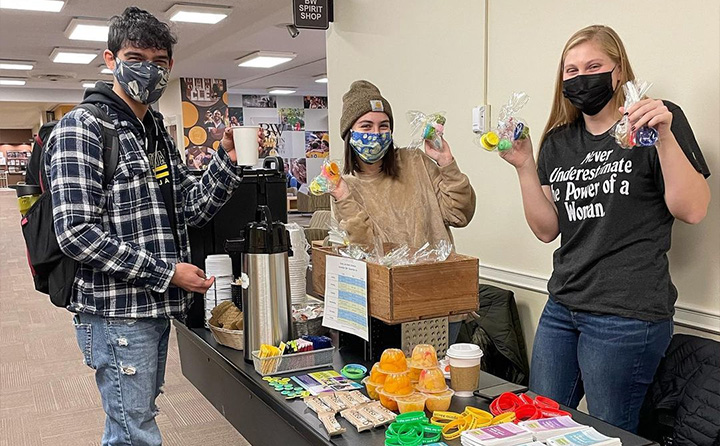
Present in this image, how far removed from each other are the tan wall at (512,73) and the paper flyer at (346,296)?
126cm

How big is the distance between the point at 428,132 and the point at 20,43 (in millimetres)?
7646

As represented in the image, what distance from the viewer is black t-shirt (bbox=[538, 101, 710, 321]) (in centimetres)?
174

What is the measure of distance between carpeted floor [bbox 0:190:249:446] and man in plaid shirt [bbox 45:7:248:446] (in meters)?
1.65

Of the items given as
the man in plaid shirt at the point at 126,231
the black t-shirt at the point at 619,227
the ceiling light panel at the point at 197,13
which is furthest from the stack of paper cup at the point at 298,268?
the ceiling light panel at the point at 197,13

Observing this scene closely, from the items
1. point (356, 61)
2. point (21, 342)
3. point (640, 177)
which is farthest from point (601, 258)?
point (21, 342)

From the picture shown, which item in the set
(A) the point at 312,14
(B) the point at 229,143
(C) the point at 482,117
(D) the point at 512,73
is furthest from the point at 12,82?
(B) the point at 229,143

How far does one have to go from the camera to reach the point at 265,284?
1.77m

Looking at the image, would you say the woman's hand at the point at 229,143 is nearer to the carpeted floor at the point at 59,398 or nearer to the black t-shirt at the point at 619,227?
the black t-shirt at the point at 619,227

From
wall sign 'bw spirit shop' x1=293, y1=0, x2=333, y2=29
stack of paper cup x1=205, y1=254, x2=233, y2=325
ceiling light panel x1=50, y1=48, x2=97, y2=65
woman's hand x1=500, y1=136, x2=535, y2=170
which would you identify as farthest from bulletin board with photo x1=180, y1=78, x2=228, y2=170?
woman's hand x1=500, y1=136, x2=535, y2=170

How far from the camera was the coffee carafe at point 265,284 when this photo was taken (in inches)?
69.8

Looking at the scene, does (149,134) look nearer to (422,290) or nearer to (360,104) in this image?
(360,104)

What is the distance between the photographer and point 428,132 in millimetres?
1986

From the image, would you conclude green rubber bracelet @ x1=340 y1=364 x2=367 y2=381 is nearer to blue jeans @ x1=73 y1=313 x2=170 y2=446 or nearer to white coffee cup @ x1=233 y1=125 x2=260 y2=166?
blue jeans @ x1=73 y1=313 x2=170 y2=446

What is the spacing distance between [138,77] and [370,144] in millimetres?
748
